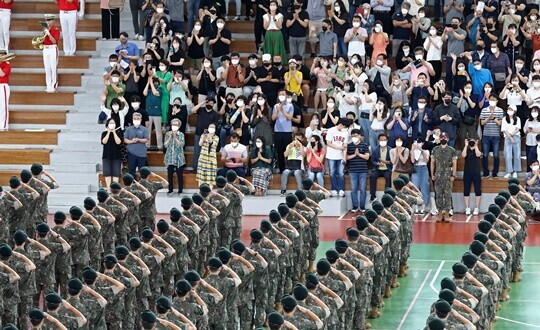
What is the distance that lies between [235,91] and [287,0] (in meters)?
3.45

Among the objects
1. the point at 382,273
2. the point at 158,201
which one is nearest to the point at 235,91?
the point at 158,201

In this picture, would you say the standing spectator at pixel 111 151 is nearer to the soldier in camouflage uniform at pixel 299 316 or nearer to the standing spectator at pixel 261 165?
the standing spectator at pixel 261 165

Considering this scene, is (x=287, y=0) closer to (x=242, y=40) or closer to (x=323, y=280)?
(x=242, y=40)

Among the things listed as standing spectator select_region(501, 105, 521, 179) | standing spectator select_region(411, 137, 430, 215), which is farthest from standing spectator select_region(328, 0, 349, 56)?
standing spectator select_region(501, 105, 521, 179)

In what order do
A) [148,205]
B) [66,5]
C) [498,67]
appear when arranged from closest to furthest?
[148,205]
[498,67]
[66,5]

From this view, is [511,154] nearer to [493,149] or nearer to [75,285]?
[493,149]

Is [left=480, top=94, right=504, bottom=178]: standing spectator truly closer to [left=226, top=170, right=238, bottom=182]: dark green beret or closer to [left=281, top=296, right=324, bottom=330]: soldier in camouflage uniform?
[left=226, top=170, right=238, bottom=182]: dark green beret

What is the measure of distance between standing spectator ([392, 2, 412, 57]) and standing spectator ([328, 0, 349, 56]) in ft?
3.77

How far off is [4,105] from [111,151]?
358 cm

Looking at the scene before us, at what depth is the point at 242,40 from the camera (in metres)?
34.7

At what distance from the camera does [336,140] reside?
30062mm

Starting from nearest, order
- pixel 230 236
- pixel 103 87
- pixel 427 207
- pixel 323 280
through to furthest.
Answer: pixel 323 280, pixel 230 236, pixel 427 207, pixel 103 87

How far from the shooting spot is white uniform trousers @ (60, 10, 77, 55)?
3403 centimetres

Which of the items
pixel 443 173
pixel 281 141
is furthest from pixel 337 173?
pixel 443 173
